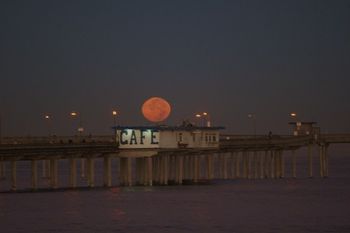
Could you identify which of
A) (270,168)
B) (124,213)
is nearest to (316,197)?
(124,213)

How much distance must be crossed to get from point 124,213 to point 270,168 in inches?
2561

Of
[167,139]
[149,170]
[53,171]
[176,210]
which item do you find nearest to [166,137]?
[167,139]

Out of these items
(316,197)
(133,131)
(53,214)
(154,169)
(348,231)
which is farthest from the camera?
(154,169)

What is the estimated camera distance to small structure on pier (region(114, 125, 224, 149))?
106625 millimetres

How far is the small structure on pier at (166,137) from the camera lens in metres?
107

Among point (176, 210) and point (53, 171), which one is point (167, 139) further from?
point (176, 210)

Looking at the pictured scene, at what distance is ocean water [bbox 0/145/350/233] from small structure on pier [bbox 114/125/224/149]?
4950mm

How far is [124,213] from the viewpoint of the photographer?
Result: 79.2 meters

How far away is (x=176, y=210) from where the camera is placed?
81.9m

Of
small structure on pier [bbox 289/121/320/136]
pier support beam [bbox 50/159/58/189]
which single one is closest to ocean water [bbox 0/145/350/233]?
pier support beam [bbox 50/159/58/189]

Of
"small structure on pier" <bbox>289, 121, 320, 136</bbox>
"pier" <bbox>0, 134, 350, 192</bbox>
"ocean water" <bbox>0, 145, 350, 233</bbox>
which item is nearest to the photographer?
"ocean water" <bbox>0, 145, 350, 233</bbox>

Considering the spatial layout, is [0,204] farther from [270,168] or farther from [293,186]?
[270,168]

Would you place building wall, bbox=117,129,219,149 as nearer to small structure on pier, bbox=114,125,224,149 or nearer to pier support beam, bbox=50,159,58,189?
small structure on pier, bbox=114,125,224,149

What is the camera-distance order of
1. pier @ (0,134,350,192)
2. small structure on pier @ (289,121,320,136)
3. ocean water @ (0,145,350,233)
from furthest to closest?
small structure on pier @ (289,121,320,136), pier @ (0,134,350,192), ocean water @ (0,145,350,233)
